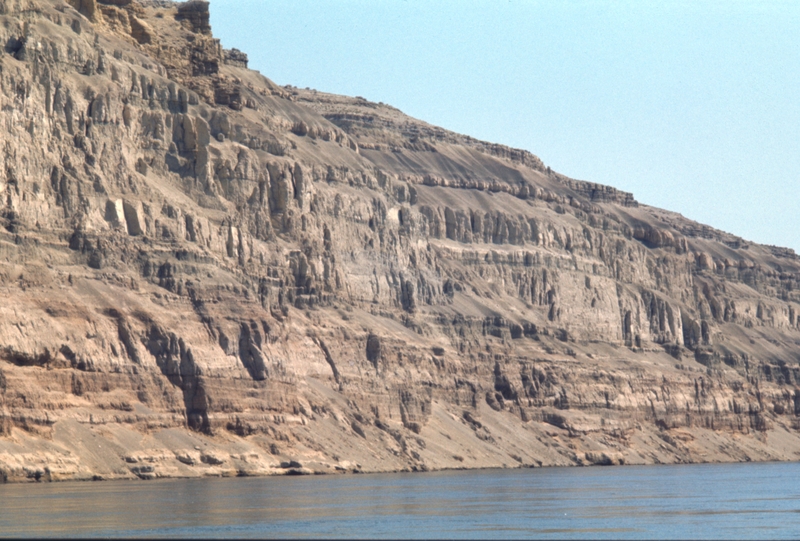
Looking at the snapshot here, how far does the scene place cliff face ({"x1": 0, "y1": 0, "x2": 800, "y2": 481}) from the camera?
390 feet

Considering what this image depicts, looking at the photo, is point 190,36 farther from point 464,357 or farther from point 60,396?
point 60,396

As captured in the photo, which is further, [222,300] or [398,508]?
[222,300]

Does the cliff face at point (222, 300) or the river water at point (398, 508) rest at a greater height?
the cliff face at point (222, 300)

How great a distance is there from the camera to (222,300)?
137m

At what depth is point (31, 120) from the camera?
130875 mm

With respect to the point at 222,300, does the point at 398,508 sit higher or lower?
lower

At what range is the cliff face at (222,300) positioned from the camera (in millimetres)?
118938

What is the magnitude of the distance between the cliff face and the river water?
8197 mm

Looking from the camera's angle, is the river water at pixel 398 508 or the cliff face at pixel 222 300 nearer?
the river water at pixel 398 508

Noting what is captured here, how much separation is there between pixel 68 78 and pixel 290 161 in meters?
33.7

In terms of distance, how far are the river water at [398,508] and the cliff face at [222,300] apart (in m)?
8.20

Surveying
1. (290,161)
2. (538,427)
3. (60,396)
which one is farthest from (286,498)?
(538,427)

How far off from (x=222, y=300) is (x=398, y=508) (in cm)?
4926

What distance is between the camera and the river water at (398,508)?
77500 mm
